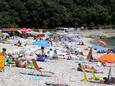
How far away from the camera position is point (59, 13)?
8900 centimetres

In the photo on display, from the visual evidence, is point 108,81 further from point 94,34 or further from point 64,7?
point 64,7

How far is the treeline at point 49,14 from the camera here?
84250mm

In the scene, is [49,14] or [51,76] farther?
[49,14]

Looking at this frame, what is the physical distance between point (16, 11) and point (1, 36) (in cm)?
3388

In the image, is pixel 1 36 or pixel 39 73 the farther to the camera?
Result: pixel 1 36

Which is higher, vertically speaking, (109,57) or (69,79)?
(109,57)

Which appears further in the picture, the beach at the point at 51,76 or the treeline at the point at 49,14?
the treeline at the point at 49,14

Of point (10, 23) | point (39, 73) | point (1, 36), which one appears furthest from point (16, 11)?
point (39, 73)

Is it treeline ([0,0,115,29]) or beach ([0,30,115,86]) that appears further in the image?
treeline ([0,0,115,29])

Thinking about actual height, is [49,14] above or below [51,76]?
below

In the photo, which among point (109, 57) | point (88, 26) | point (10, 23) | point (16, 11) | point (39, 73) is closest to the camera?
point (109, 57)

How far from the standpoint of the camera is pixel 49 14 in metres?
87.7

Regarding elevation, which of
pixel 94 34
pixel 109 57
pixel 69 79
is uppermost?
pixel 109 57

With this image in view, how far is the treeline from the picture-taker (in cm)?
8425
